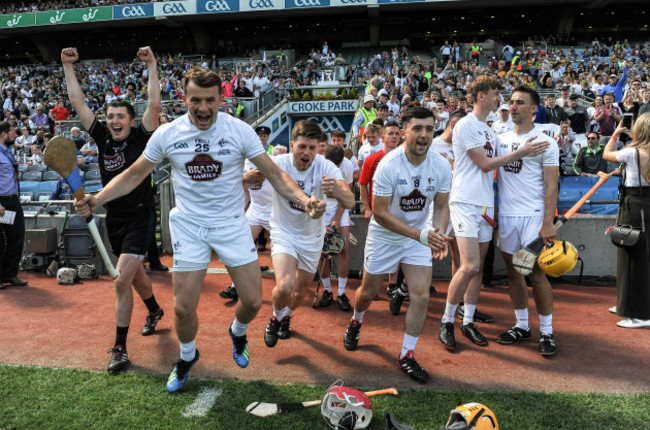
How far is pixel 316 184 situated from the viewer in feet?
16.0

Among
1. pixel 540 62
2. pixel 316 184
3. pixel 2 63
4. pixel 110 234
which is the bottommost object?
pixel 110 234

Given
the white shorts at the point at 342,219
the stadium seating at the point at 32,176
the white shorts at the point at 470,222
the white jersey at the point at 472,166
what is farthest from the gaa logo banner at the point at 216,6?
the white shorts at the point at 470,222

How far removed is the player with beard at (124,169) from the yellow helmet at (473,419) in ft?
9.52

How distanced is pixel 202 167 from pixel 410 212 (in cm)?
182

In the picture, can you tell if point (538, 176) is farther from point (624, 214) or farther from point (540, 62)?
point (540, 62)

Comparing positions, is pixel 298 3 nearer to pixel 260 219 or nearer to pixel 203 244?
pixel 260 219

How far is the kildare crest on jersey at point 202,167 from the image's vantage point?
3.69 meters

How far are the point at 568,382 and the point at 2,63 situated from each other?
1967 inches

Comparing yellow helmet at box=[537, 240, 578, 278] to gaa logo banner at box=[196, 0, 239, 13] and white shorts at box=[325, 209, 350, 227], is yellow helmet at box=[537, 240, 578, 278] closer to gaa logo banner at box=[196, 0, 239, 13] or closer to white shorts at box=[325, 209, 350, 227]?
white shorts at box=[325, 209, 350, 227]

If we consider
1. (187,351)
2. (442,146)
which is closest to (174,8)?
(442,146)

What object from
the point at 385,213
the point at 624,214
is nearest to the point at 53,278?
the point at 385,213

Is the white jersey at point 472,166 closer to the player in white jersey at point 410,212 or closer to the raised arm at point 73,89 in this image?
the player in white jersey at point 410,212

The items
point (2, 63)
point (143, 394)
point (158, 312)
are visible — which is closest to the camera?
point (143, 394)

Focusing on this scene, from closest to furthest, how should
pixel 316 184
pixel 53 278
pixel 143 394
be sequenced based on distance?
pixel 143 394 → pixel 316 184 → pixel 53 278
